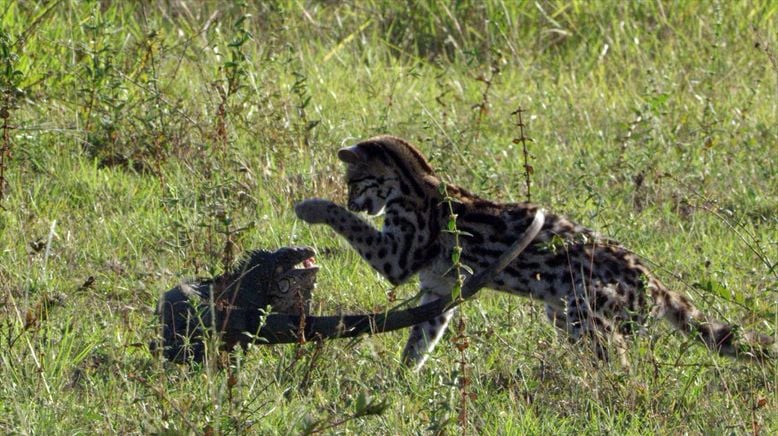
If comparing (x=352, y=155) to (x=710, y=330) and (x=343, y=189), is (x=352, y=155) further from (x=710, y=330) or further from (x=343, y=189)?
(x=710, y=330)

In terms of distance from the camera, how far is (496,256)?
776 centimetres

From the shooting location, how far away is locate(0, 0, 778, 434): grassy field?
655 cm

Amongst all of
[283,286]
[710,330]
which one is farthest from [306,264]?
[710,330]

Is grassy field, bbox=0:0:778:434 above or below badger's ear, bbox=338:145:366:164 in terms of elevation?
below

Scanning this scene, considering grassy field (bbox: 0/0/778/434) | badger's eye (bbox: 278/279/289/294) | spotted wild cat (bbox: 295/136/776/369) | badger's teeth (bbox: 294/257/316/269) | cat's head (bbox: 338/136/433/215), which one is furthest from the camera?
cat's head (bbox: 338/136/433/215)

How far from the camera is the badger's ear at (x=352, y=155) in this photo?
8406 mm

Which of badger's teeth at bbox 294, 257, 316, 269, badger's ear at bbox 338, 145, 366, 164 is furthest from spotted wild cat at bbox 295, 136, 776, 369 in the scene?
badger's teeth at bbox 294, 257, 316, 269

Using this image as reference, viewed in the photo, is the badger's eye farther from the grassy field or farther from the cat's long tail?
the cat's long tail

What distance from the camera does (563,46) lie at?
12.9 meters

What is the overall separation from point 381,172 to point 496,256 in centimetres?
101

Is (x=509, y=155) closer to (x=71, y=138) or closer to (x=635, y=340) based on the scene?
(x=71, y=138)

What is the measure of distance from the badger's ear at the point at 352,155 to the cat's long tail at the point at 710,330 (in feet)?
6.31

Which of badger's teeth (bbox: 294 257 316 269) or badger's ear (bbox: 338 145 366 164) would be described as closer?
badger's teeth (bbox: 294 257 316 269)

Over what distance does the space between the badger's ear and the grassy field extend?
691mm
